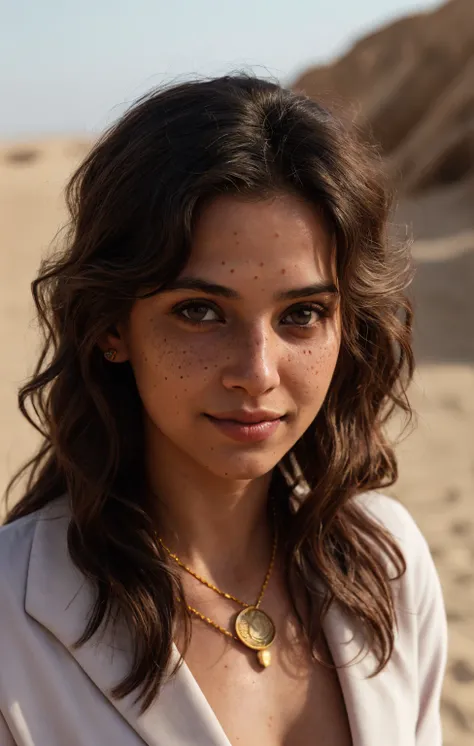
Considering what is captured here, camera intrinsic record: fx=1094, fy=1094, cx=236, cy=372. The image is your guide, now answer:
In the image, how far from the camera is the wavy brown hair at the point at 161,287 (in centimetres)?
180

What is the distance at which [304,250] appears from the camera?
1851 millimetres

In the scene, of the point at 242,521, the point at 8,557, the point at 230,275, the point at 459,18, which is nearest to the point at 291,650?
the point at 242,521

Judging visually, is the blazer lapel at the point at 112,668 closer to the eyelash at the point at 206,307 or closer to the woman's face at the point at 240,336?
the woman's face at the point at 240,336

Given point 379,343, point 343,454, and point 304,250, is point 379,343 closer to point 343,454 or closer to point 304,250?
point 343,454

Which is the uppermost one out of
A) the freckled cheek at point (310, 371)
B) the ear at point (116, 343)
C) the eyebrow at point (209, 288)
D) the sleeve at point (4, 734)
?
the eyebrow at point (209, 288)

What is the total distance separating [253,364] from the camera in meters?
1.79

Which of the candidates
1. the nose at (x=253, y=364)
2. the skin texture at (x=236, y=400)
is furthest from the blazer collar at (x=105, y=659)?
the nose at (x=253, y=364)

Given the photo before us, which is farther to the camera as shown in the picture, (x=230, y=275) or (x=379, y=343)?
(x=379, y=343)

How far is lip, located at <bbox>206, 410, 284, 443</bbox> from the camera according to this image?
182 centimetres

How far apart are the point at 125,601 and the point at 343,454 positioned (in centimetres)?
60

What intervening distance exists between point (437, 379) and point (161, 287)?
7371 mm

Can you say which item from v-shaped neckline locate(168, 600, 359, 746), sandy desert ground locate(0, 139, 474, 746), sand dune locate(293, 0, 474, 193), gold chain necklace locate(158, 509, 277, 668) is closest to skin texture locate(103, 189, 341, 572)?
gold chain necklace locate(158, 509, 277, 668)

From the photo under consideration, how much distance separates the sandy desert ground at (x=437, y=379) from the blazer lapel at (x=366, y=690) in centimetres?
189

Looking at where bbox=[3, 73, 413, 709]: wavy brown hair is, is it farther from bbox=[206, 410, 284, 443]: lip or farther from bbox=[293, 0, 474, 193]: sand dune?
bbox=[293, 0, 474, 193]: sand dune
